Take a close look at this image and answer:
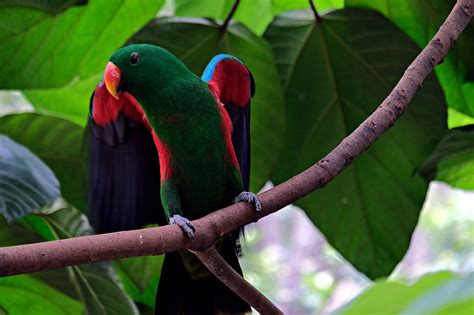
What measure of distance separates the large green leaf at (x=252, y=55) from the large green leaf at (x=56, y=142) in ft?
0.97

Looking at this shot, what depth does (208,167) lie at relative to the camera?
125 cm

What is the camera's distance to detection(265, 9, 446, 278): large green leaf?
155 cm

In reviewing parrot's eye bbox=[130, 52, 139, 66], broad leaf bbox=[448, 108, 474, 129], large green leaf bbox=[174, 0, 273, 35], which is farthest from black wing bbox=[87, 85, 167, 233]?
broad leaf bbox=[448, 108, 474, 129]

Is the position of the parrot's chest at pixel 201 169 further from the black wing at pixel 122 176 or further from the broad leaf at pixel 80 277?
the broad leaf at pixel 80 277

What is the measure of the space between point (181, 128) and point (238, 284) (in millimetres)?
334

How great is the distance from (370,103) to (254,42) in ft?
0.99

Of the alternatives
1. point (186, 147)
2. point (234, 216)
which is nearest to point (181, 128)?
point (186, 147)

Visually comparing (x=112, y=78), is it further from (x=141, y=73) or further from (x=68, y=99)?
(x=68, y=99)

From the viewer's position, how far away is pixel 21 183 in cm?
133

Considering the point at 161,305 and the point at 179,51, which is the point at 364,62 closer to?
the point at 179,51

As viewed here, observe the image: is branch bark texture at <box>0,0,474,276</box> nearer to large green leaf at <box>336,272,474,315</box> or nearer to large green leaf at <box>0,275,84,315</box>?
large green leaf at <box>336,272,474,315</box>

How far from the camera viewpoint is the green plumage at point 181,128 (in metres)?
1.23

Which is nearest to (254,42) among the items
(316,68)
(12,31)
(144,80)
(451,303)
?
(316,68)

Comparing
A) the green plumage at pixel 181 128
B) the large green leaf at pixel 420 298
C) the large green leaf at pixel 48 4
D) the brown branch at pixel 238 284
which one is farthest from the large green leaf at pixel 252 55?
the large green leaf at pixel 420 298
